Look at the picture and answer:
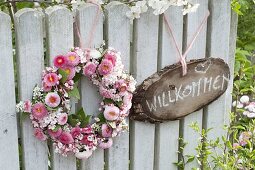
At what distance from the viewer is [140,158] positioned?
2.86 m

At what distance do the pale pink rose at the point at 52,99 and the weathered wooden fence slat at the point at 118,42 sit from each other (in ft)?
1.23

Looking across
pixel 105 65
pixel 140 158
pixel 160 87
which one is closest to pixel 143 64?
pixel 160 87

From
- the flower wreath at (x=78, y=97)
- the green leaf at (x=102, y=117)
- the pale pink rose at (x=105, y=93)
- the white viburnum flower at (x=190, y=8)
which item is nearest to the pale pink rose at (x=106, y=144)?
the flower wreath at (x=78, y=97)

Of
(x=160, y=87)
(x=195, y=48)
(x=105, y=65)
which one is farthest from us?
(x=195, y=48)

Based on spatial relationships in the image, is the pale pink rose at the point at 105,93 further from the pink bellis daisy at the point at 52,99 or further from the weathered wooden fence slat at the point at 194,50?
→ the weathered wooden fence slat at the point at 194,50

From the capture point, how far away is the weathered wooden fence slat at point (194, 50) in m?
2.82

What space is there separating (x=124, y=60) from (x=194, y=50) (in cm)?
42

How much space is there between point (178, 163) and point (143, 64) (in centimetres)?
61

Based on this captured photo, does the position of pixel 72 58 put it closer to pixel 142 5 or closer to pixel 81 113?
pixel 81 113

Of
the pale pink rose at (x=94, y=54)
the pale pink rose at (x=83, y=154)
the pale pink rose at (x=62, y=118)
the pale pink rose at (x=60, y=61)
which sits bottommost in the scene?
the pale pink rose at (x=83, y=154)

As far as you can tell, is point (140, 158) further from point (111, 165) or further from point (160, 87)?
point (160, 87)

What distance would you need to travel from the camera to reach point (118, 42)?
2615mm

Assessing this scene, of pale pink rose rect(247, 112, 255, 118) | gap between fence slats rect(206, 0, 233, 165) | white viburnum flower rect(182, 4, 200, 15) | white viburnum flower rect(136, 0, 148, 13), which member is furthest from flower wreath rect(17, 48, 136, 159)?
pale pink rose rect(247, 112, 255, 118)

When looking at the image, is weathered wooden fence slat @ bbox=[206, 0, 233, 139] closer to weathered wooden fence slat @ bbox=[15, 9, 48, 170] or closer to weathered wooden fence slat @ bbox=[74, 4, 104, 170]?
weathered wooden fence slat @ bbox=[74, 4, 104, 170]
